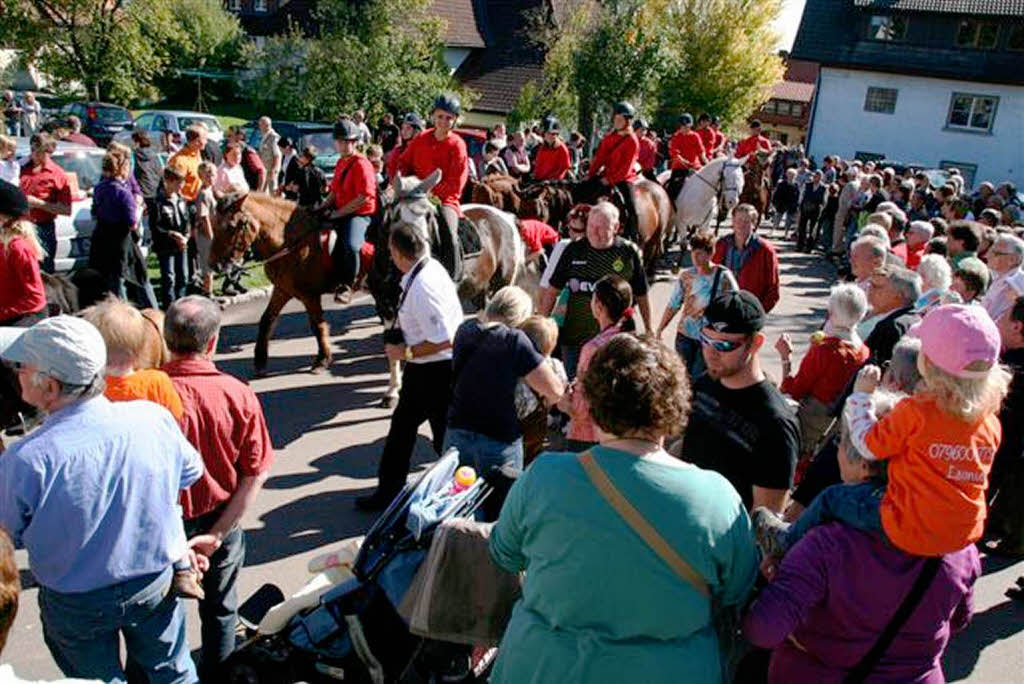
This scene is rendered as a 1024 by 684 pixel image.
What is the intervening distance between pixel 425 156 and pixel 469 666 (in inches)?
275

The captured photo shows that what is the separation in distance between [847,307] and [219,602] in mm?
3927

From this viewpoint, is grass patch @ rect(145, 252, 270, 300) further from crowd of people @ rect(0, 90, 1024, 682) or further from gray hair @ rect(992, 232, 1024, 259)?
gray hair @ rect(992, 232, 1024, 259)

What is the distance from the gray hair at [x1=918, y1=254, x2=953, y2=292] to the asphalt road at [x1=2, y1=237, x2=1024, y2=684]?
79.6 inches

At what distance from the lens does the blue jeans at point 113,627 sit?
10.00ft

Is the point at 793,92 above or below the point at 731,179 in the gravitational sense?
above

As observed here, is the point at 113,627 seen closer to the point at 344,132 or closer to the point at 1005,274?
the point at 1005,274

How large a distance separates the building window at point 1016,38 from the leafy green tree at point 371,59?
25824 millimetres

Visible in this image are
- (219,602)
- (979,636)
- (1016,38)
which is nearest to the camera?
(219,602)

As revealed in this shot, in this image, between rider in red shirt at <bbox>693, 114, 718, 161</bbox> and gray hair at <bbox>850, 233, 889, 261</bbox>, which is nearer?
gray hair at <bbox>850, 233, 889, 261</bbox>

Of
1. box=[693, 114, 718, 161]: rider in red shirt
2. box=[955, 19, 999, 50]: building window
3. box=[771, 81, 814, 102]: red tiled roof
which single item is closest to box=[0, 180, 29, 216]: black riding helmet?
box=[693, 114, 718, 161]: rider in red shirt

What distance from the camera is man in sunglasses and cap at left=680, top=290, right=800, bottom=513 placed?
351 centimetres

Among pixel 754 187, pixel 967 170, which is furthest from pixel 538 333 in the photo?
pixel 967 170

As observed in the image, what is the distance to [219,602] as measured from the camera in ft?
12.7

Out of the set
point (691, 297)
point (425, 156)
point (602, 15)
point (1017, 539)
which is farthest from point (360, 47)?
point (1017, 539)
